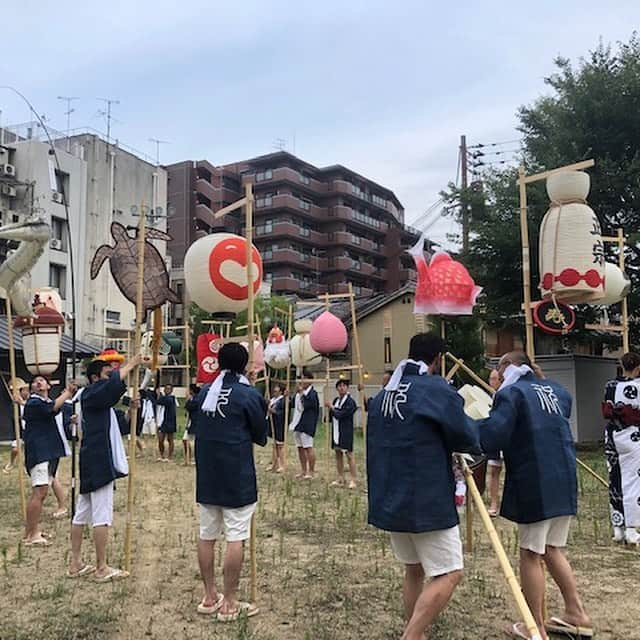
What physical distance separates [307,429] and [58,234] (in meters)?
27.1

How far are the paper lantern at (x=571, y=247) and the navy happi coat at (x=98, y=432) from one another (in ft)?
13.6

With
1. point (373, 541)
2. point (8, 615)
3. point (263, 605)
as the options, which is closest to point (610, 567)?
point (373, 541)

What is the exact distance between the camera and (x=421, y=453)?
3.99m

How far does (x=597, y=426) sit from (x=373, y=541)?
1298 centimetres

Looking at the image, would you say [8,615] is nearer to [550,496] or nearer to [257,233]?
[550,496]

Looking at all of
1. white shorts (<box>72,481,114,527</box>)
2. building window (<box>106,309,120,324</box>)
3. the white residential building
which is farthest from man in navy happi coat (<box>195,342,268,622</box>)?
building window (<box>106,309,120,324</box>)

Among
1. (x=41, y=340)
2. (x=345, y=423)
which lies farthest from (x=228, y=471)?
(x=345, y=423)

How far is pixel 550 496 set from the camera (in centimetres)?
440

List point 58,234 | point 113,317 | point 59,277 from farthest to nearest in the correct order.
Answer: point 113,317, point 58,234, point 59,277

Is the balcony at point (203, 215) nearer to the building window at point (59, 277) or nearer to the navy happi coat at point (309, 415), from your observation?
the building window at point (59, 277)

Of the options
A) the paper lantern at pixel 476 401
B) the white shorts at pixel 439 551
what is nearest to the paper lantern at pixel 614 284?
the paper lantern at pixel 476 401

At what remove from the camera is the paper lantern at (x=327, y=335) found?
464 inches

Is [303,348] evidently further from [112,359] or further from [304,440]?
[112,359]

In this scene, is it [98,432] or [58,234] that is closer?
[98,432]
